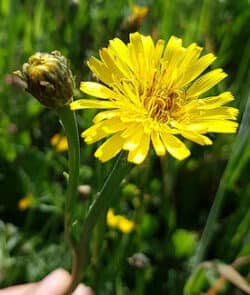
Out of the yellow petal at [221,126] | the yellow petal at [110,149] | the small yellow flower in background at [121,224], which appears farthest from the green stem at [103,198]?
the small yellow flower in background at [121,224]

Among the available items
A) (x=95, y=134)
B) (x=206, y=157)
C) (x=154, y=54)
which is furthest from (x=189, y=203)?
(x=95, y=134)

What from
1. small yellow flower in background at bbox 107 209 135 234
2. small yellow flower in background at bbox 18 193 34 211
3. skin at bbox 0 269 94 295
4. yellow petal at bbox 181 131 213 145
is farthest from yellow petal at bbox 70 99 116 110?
small yellow flower in background at bbox 18 193 34 211

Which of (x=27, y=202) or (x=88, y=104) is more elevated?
(x=88, y=104)

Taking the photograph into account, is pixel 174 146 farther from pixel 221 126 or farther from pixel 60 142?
pixel 60 142

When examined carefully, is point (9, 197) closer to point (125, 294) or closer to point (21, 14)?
point (125, 294)

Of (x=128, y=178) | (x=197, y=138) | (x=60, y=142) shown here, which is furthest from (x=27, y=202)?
(x=197, y=138)

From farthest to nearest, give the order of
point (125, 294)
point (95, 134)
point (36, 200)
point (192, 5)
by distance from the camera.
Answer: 1. point (192, 5)
2. point (36, 200)
3. point (125, 294)
4. point (95, 134)

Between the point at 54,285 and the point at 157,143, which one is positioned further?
the point at 54,285

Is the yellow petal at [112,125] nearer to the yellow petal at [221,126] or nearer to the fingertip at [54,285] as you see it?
the yellow petal at [221,126]
